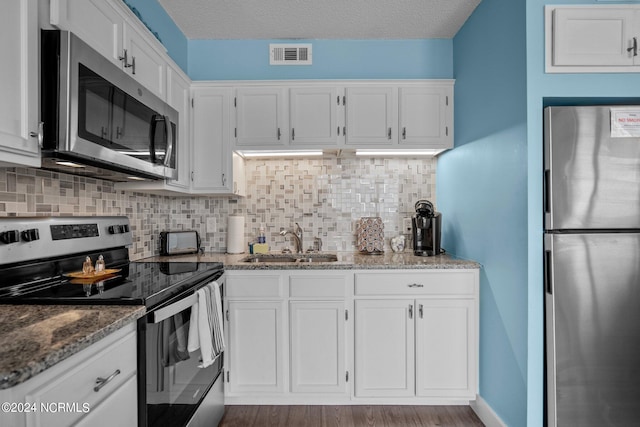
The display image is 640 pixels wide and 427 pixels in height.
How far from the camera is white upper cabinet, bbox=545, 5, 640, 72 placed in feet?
5.68

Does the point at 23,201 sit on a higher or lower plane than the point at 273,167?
lower

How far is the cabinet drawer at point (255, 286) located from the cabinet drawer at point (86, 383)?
3.52 feet

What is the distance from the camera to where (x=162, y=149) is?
1.96 m

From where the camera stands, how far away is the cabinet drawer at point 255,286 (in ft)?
7.42

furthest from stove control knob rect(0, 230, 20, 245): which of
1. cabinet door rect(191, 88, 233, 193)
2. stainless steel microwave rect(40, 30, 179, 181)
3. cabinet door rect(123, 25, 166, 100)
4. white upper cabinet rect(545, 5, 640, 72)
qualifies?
white upper cabinet rect(545, 5, 640, 72)

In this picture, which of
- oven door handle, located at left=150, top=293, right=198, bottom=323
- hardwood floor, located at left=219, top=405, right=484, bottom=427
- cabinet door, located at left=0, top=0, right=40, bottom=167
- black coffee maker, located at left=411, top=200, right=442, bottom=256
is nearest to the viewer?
cabinet door, located at left=0, top=0, right=40, bottom=167

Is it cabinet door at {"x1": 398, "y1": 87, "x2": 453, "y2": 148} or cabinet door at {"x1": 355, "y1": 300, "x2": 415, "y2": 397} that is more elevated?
cabinet door at {"x1": 398, "y1": 87, "x2": 453, "y2": 148}

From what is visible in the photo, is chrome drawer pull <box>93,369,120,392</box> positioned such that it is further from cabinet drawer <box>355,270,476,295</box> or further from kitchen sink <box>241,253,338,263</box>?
kitchen sink <box>241,253,338,263</box>

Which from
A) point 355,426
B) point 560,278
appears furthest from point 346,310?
point 560,278

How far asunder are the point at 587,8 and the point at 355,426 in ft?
8.28

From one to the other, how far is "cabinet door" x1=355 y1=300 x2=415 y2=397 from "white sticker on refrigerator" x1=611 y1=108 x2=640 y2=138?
4.50 ft

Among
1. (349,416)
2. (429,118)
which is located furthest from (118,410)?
(429,118)

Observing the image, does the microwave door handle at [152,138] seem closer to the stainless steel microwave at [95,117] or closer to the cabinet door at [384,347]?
the stainless steel microwave at [95,117]

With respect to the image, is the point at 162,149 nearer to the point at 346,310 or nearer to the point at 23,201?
the point at 23,201
